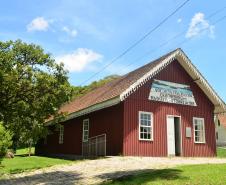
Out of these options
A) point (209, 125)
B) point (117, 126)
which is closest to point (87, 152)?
point (117, 126)

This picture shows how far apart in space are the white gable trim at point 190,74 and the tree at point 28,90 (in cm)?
447

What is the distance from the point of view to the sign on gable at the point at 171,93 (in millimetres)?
24047

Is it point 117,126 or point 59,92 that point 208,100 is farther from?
point 59,92

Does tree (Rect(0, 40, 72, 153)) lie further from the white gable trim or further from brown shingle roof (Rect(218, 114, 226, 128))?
brown shingle roof (Rect(218, 114, 226, 128))

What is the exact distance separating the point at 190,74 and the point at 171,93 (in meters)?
2.25

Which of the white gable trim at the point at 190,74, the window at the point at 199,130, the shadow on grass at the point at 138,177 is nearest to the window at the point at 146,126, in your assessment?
the white gable trim at the point at 190,74

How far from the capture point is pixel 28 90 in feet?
63.8

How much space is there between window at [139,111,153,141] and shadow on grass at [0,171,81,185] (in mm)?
7526

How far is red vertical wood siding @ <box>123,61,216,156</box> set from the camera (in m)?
22.5

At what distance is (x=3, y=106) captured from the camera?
766 inches

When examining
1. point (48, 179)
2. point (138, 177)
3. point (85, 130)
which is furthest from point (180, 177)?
point (85, 130)

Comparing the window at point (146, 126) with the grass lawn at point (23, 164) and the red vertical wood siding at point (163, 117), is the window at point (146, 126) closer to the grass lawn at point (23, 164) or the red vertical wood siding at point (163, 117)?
the red vertical wood siding at point (163, 117)

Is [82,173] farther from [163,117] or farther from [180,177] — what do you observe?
[163,117]

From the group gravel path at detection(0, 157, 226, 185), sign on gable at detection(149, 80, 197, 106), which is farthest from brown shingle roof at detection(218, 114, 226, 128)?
gravel path at detection(0, 157, 226, 185)
